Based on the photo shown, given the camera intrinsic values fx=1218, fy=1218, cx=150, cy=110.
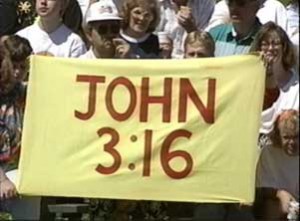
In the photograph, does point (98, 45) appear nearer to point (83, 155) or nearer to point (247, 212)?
point (83, 155)

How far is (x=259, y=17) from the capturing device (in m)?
9.36

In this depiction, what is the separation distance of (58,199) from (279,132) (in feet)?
5.51

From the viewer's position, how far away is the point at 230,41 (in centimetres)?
896

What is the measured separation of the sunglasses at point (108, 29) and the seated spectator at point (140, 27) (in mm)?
50

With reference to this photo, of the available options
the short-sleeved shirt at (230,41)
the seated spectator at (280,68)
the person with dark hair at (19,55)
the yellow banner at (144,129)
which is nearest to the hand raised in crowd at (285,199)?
the yellow banner at (144,129)

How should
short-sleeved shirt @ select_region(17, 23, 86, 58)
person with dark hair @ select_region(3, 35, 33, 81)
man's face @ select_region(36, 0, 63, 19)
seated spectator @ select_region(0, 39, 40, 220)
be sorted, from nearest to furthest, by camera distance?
seated spectator @ select_region(0, 39, 40, 220) < person with dark hair @ select_region(3, 35, 33, 81) < short-sleeved shirt @ select_region(17, 23, 86, 58) < man's face @ select_region(36, 0, 63, 19)

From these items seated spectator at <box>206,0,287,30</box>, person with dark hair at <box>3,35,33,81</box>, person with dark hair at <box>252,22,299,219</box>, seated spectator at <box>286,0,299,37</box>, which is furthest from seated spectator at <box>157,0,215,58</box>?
person with dark hair at <box>3,35,33,81</box>

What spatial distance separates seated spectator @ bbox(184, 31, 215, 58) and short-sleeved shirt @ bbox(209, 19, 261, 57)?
0.48 ft

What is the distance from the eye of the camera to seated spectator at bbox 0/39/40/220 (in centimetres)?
864

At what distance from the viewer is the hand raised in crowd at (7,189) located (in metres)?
8.57

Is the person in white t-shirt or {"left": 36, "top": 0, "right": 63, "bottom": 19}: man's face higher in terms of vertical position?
{"left": 36, "top": 0, "right": 63, "bottom": 19}: man's face

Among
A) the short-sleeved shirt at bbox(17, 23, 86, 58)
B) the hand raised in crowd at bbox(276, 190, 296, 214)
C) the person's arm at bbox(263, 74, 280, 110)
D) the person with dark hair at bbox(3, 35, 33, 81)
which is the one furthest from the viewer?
the short-sleeved shirt at bbox(17, 23, 86, 58)

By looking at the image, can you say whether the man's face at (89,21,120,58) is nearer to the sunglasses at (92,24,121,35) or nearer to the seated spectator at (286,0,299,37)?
the sunglasses at (92,24,121,35)

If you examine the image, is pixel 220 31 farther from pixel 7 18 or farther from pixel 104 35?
pixel 7 18
